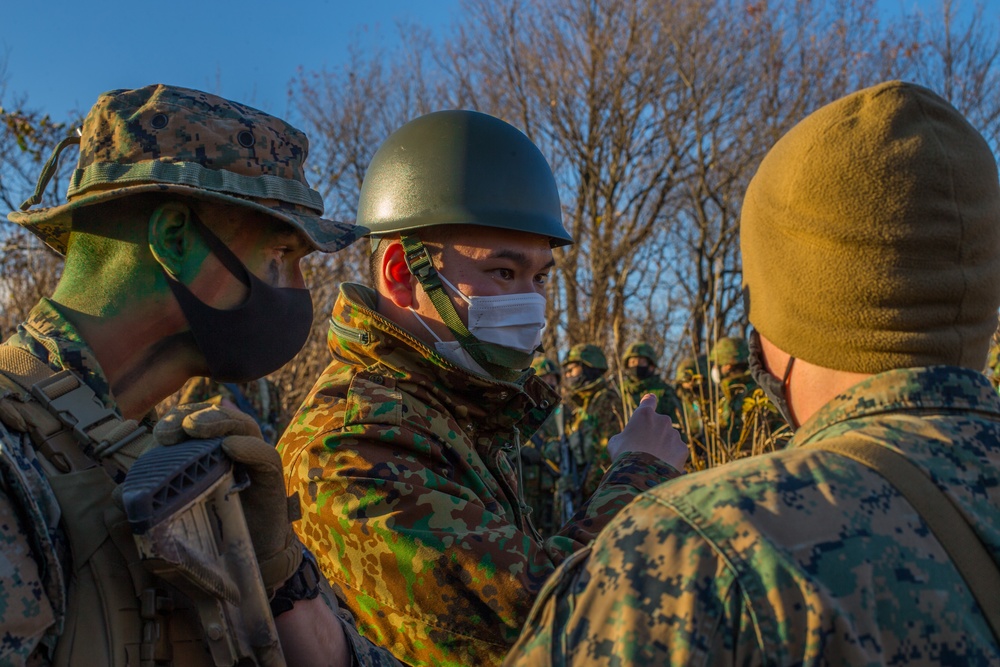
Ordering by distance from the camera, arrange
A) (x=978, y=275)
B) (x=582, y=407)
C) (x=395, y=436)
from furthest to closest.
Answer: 1. (x=582, y=407)
2. (x=395, y=436)
3. (x=978, y=275)

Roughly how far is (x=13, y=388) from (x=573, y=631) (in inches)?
43.1

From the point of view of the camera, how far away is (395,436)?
7.67 ft

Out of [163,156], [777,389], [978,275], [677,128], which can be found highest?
[677,128]

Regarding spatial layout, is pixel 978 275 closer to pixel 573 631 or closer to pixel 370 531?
pixel 573 631

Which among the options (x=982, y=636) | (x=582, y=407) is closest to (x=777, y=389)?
(x=982, y=636)

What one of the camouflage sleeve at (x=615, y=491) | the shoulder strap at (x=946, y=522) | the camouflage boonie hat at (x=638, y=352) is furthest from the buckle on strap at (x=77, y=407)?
the camouflage boonie hat at (x=638, y=352)

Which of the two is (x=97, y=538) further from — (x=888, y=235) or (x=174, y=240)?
(x=888, y=235)

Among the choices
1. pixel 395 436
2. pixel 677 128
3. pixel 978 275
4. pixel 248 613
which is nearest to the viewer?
pixel 978 275

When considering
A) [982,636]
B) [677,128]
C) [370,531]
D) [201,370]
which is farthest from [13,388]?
[677,128]

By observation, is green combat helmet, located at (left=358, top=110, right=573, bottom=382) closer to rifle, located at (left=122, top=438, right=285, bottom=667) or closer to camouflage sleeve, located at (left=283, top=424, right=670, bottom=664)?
camouflage sleeve, located at (left=283, top=424, right=670, bottom=664)

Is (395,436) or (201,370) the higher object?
(201,370)

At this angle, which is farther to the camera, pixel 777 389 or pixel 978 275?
pixel 777 389

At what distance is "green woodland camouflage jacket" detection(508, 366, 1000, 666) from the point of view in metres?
1.18

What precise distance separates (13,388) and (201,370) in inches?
16.2
